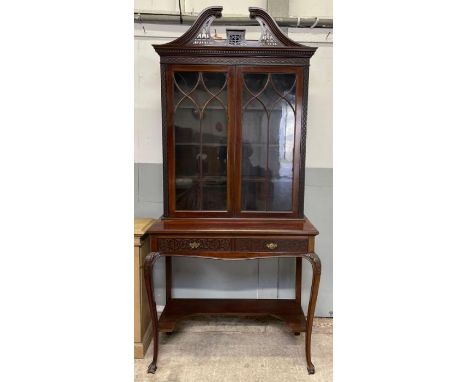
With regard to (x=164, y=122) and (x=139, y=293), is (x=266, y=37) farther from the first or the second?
(x=139, y=293)

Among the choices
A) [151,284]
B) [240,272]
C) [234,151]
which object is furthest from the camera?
[240,272]

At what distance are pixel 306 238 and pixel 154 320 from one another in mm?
841

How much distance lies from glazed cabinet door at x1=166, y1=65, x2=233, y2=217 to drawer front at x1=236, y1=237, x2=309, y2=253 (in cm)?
22

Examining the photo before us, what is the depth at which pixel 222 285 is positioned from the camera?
2201 millimetres

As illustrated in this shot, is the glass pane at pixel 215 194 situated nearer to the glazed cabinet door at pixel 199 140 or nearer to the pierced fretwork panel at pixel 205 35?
the glazed cabinet door at pixel 199 140

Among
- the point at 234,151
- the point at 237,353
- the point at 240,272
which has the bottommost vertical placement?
the point at 237,353

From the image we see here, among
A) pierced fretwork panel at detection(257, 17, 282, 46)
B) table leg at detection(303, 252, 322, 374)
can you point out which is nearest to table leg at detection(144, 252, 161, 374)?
table leg at detection(303, 252, 322, 374)

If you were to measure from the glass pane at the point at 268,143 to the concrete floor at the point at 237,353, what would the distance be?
31.0 inches

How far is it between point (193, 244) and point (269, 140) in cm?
67

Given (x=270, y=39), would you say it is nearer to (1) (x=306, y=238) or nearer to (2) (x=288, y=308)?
(1) (x=306, y=238)

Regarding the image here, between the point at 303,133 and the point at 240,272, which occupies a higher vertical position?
the point at 303,133

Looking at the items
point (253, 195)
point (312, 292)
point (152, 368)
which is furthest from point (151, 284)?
point (312, 292)

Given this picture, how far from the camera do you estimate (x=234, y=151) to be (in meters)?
1.74

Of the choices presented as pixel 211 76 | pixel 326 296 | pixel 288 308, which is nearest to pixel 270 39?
pixel 211 76
